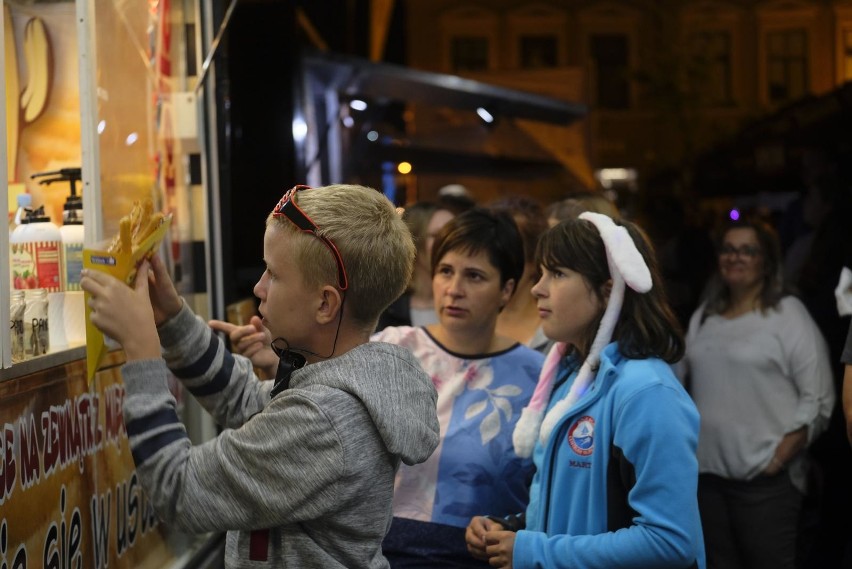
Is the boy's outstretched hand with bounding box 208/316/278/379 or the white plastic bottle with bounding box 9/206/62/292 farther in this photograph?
the white plastic bottle with bounding box 9/206/62/292

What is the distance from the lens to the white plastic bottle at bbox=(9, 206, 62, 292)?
3125 millimetres

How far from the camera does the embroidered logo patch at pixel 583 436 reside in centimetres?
273

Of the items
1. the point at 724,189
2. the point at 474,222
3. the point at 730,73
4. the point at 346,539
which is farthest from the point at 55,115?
the point at 730,73

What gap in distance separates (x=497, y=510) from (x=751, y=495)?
243 cm

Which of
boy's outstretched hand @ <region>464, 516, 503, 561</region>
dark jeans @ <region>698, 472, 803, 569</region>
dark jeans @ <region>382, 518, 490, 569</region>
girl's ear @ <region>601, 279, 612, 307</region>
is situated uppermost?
girl's ear @ <region>601, 279, 612, 307</region>

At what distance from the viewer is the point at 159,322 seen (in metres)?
2.48

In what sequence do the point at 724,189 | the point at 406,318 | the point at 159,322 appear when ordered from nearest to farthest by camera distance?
the point at 159,322, the point at 406,318, the point at 724,189

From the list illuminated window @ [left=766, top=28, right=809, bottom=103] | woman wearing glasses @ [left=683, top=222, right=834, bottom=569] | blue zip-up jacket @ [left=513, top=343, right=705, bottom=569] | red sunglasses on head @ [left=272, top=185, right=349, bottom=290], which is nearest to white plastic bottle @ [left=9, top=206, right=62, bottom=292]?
red sunglasses on head @ [left=272, top=185, right=349, bottom=290]

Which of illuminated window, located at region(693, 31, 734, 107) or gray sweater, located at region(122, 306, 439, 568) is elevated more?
illuminated window, located at region(693, 31, 734, 107)

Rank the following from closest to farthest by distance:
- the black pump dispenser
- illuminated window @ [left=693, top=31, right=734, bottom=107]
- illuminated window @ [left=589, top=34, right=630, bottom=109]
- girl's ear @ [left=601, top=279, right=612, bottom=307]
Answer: girl's ear @ [left=601, top=279, right=612, bottom=307] < the black pump dispenser < illuminated window @ [left=693, top=31, right=734, bottom=107] < illuminated window @ [left=589, top=34, right=630, bottom=109]

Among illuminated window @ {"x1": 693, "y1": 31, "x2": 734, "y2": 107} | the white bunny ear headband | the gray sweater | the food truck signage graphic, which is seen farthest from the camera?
illuminated window @ {"x1": 693, "y1": 31, "x2": 734, "y2": 107}

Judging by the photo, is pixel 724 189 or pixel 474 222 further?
pixel 724 189

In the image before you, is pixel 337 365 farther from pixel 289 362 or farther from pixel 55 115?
pixel 55 115

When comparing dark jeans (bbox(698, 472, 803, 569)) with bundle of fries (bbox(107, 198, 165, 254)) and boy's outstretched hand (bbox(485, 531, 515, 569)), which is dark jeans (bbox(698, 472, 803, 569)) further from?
bundle of fries (bbox(107, 198, 165, 254))
